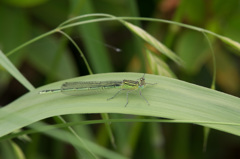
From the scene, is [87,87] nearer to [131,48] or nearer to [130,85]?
[130,85]

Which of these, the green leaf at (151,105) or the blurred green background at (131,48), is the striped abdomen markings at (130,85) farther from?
the blurred green background at (131,48)

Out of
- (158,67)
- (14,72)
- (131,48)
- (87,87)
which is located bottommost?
(14,72)

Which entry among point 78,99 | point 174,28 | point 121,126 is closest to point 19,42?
point 121,126

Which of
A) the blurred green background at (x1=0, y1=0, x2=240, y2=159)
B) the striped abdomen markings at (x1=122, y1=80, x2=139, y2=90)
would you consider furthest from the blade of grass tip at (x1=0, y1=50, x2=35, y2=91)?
the blurred green background at (x1=0, y1=0, x2=240, y2=159)

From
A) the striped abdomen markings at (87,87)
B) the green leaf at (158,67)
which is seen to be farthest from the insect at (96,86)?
the green leaf at (158,67)

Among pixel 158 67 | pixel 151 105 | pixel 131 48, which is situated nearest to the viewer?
pixel 151 105

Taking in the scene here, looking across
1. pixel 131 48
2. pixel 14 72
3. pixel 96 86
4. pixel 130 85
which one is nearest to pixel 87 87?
pixel 96 86

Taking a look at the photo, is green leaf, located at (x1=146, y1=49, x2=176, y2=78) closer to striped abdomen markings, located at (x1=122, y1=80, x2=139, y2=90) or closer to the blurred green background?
striped abdomen markings, located at (x1=122, y1=80, x2=139, y2=90)
